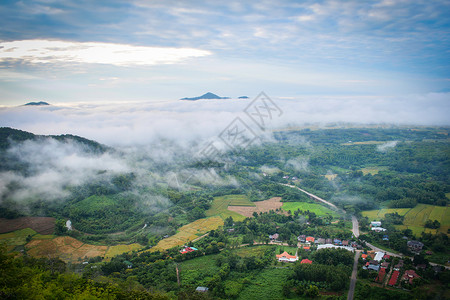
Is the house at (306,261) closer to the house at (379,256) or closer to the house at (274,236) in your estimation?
the house at (379,256)

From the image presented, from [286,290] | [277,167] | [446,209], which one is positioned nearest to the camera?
[286,290]

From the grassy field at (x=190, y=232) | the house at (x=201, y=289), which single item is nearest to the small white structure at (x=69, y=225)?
the grassy field at (x=190, y=232)

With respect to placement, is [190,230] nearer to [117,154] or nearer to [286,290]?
[286,290]

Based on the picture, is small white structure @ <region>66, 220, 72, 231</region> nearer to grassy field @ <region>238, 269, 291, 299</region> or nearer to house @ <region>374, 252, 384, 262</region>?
grassy field @ <region>238, 269, 291, 299</region>

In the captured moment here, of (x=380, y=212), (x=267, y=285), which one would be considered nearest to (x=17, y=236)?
(x=267, y=285)

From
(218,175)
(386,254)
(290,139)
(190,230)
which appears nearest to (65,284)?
(190,230)

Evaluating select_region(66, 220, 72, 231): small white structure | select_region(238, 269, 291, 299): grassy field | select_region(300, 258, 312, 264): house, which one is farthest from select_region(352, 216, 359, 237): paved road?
select_region(66, 220, 72, 231): small white structure

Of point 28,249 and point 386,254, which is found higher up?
point 386,254
